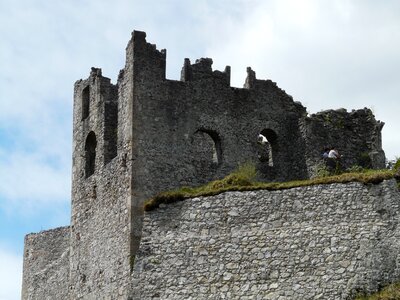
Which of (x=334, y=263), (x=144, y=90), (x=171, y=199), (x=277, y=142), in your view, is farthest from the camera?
(x=277, y=142)

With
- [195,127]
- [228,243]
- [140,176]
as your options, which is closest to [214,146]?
[195,127]

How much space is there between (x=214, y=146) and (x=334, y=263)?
8.62 metres

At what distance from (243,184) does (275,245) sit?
2.56 m

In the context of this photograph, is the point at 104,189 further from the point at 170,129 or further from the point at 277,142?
the point at 277,142

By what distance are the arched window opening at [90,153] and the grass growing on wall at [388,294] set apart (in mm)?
13176

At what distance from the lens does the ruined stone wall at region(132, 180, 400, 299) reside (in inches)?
1101

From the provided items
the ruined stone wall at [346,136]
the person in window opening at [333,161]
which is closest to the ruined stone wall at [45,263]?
the ruined stone wall at [346,136]

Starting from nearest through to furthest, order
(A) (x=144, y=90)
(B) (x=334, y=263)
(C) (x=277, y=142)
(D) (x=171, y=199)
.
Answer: (B) (x=334, y=263) < (D) (x=171, y=199) < (A) (x=144, y=90) < (C) (x=277, y=142)

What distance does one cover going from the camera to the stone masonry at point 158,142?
3319 cm

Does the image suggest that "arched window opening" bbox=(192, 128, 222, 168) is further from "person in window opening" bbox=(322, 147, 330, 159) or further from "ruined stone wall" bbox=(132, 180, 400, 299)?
"ruined stone wall" bbox=(132, 180, 400, 299)

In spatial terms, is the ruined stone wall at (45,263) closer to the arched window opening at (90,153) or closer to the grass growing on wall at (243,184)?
the arched window opening at (90,153)

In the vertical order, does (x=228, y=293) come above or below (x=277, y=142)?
below

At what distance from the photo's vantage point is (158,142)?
3366 centimetres

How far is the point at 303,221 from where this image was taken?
95.0 feet
